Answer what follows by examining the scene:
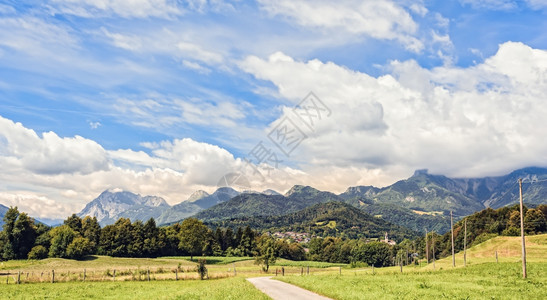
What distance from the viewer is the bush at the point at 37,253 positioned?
11329 centimetres

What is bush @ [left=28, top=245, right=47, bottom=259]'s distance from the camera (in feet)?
372

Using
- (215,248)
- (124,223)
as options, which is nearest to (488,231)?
(215,248)

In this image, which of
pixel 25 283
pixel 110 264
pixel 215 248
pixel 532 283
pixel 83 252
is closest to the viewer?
pixel 532 283

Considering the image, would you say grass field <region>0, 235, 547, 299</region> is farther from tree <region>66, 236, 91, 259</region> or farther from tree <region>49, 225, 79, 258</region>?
tree <region>49, 225, 79, 258</region>

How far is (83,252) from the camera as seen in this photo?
11694 cm

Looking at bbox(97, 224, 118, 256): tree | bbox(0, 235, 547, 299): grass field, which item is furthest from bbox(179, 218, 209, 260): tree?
bbox(97, 224, 118, 256): tree

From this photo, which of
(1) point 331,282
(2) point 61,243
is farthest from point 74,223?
(1) point 331,282

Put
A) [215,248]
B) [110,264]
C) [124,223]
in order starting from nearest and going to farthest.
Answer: [110,264] < [124,223] < [215,248]

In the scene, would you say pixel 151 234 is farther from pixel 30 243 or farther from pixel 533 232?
pixel 533 232

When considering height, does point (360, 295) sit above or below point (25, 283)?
above

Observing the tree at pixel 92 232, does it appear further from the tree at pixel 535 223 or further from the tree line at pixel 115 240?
the tree at pixel 535 223

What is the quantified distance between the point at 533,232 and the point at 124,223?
15783cm

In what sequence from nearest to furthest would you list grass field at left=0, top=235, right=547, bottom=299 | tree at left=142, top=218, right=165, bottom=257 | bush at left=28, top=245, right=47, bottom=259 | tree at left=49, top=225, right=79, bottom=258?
grass field at left=0, top=235, right=547, bottom=299, bush at left=28, top=245, right=47, bottom=259, tree at left=49, top=225, right=79, bottom=258, tree at left=142, top=218, right=165, bottom=257

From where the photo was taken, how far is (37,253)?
373ft
